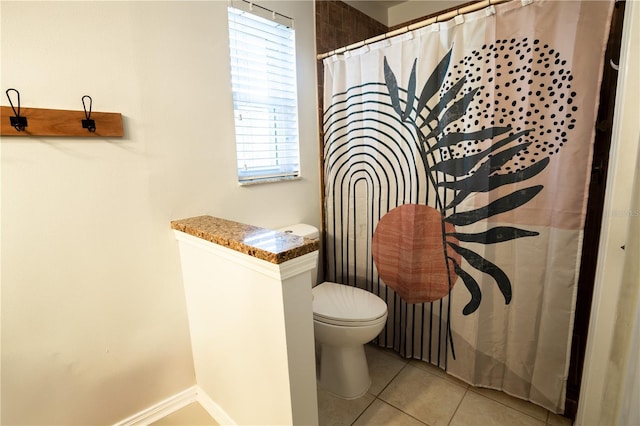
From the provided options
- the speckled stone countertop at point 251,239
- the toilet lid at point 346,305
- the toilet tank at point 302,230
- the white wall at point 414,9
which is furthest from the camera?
the white wall at point 414,9

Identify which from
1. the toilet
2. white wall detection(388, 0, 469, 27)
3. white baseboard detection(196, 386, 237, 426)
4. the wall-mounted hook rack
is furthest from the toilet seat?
white wall detection(388, 0, 469, 27)

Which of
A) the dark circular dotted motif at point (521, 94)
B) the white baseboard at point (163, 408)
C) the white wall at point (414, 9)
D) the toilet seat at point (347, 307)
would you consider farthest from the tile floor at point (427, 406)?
the white wall at point (414, 9)

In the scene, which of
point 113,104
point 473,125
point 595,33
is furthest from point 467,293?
point 113,104

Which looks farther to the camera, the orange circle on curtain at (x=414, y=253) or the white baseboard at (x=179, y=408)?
the orange circle on curtain at (x=414, y=253)

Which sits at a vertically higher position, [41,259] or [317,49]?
[317,49]

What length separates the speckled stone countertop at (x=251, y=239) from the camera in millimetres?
963

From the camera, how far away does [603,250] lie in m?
1.06

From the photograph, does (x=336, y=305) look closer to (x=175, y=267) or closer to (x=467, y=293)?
(x=467, y=293)

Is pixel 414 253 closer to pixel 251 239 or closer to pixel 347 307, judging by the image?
pixel 347 307

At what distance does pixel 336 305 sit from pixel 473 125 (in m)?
1.11

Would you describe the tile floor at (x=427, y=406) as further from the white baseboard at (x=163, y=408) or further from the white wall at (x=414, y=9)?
the white wall at (x=414, y=9)

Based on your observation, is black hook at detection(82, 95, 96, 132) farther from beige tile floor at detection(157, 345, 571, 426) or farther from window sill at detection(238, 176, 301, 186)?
beige tile floor at detection(157, 345, 571, 426)

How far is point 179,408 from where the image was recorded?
1545 millimetres

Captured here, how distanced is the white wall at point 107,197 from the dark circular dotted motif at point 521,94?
45.1 inches
